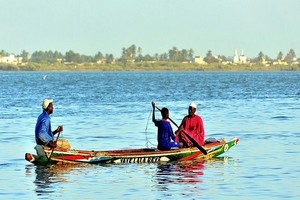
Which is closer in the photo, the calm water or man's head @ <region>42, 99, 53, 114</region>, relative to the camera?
the calm water

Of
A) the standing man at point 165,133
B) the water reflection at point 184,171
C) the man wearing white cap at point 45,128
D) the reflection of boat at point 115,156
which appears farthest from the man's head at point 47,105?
the water reflection at point 184,171

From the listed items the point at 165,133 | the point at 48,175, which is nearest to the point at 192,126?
the point at 165,133

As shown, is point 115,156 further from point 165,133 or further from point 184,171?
point 184,171

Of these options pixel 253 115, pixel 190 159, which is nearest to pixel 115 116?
pixel 253 115

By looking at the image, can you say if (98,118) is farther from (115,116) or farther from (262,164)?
(262,164)

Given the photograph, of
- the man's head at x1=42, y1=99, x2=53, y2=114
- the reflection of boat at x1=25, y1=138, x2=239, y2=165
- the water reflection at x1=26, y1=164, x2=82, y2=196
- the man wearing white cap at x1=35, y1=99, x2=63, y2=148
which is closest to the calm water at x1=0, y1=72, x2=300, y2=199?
the water reflection at x1=26, y1=164, x2=82, y2=196

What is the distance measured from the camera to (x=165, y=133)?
25438 mm

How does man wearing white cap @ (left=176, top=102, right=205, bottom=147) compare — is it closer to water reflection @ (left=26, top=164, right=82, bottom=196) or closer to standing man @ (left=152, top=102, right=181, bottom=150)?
standing man @ (left=152, top=102, right=181, bottom=150)

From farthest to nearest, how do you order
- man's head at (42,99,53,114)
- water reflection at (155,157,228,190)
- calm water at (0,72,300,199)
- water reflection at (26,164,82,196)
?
man's head at (42,99,53,114)
water reflection at (155,157,228,190)
water reflection at (26,164,82,196)
calm water at (0,72,300,199)

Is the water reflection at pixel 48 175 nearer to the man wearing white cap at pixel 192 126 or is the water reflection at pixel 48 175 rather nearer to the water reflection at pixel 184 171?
the water reflection at pixel 184 171

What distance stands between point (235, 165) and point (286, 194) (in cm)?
507

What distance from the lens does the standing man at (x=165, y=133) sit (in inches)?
992

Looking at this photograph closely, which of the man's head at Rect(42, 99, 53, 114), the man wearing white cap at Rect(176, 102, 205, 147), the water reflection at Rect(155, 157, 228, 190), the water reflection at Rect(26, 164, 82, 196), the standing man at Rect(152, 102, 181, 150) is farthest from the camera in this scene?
the man wearing white cap at Rect(176, 102, 205, 147)

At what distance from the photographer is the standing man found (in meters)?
25.2
